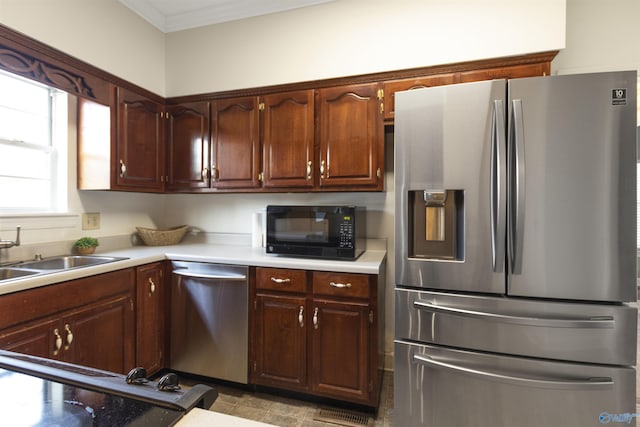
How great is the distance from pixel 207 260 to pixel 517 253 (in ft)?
5.78

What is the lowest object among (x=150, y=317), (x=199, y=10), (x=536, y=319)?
(x=150, y=317)

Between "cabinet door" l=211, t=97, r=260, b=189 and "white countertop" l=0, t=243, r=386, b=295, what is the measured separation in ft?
1.81

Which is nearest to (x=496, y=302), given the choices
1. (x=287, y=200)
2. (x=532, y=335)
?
(x=532, y=335)

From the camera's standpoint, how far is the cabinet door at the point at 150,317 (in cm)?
196

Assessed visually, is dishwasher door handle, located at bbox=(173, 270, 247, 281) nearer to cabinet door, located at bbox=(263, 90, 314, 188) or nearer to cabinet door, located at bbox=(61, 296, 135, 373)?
cabinet door, located at bbox=(61, 296, 135, 373)

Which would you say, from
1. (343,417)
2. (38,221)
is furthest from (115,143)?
(343,417)

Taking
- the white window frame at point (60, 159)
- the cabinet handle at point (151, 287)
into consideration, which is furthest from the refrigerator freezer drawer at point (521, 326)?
the white window frame at point (60, 159)

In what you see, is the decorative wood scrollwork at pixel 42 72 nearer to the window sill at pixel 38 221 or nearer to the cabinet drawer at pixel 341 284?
the window sill at pixel 38 221

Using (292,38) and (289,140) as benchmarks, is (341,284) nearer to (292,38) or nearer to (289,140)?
(289,140)

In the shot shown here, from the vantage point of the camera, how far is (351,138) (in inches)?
81.0

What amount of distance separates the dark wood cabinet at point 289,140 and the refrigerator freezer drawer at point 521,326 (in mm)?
1078

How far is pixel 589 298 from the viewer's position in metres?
1.31

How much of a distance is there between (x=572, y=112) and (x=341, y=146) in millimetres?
1211

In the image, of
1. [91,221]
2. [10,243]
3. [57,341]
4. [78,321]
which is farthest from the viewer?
[91,221]
